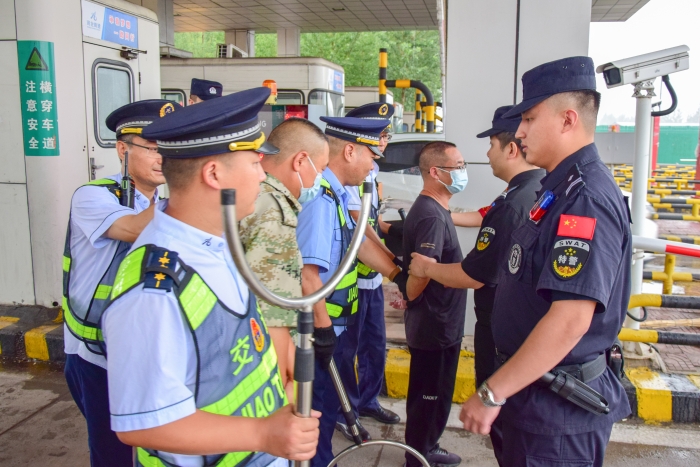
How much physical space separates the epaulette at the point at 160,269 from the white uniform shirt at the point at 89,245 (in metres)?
1.01

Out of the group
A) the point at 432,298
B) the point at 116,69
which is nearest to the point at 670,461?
the point at 432,298

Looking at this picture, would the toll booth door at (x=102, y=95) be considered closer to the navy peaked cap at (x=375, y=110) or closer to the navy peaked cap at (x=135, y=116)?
the navy peaked cap at (x=375, y=110)

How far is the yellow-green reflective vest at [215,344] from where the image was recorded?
1313 mm

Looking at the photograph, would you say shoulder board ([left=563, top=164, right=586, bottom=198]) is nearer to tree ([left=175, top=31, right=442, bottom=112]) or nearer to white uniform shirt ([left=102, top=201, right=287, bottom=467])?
Answer: white uniform shirt ([left=102, top=201, right=287, bottom=467])

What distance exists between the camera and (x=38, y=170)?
5188 mm

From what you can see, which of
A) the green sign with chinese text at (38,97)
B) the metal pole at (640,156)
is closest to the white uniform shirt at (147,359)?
the metal pole at (640,156)

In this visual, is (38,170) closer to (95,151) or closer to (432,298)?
(95,151)

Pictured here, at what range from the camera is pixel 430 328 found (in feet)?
10.1

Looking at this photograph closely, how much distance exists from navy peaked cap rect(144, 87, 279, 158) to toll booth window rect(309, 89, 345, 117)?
341 inches

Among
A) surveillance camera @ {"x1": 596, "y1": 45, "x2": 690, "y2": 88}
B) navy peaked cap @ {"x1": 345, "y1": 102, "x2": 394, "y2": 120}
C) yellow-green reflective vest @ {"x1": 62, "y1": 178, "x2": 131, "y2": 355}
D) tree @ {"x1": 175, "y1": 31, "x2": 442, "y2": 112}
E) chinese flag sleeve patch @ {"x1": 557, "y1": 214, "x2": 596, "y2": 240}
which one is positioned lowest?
yellow-green reflective vest @ {"x1": 62, "y1": 178, "x2": 131, "y2": 355}

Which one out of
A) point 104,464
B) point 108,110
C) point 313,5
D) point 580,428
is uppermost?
point 313,5

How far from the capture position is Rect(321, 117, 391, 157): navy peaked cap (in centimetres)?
319

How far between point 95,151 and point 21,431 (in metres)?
2.71

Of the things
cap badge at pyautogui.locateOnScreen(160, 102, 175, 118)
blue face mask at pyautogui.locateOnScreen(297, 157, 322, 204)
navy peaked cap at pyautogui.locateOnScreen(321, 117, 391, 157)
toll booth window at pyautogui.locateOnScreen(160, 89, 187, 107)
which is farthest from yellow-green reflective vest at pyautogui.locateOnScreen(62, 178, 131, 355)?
toll booth window at pyautogui.locateOnScreen(160, 89, 187, 107)
